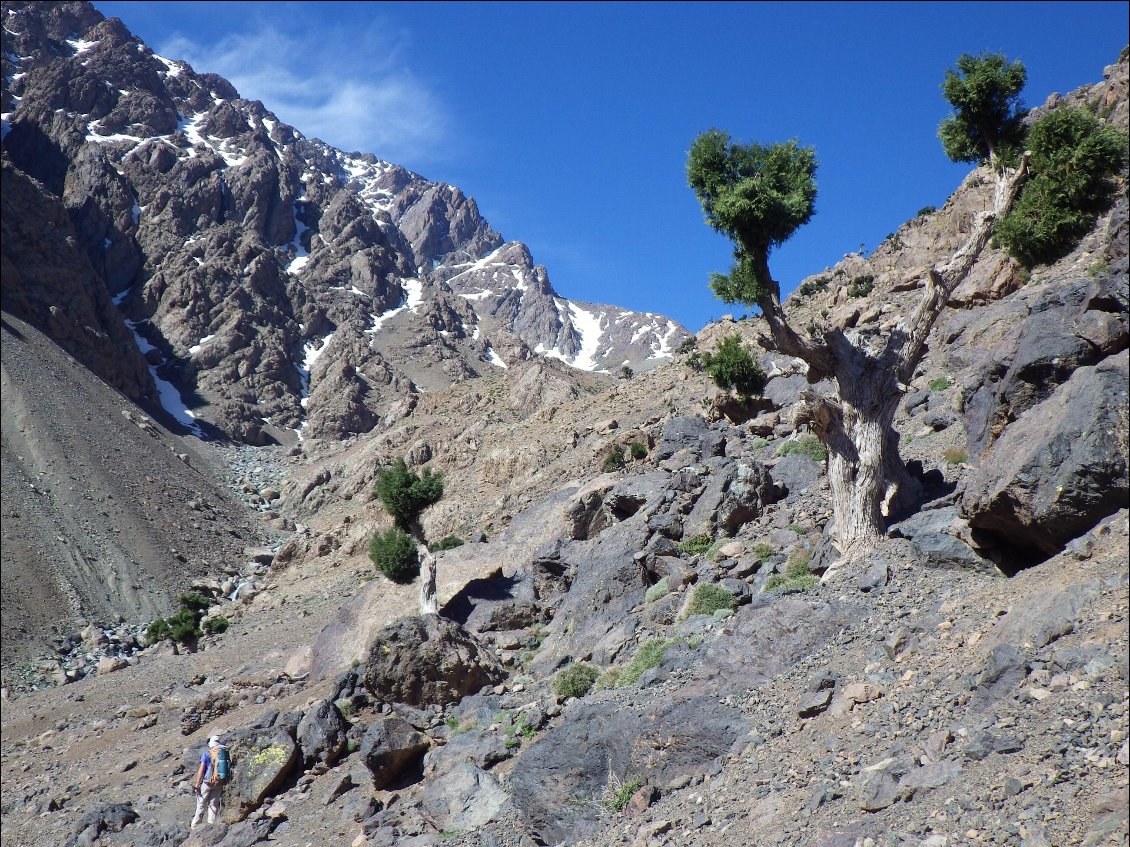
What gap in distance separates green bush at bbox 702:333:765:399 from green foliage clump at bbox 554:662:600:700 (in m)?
14.6

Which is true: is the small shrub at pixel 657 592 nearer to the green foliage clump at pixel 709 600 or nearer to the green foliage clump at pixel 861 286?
the green foliage clump at pixel 709 600

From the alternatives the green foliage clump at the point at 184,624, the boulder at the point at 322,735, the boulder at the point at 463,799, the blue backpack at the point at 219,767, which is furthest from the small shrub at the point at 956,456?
the green foliage clump at the point at 184,624

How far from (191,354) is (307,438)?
81.3 feet

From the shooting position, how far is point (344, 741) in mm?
15438

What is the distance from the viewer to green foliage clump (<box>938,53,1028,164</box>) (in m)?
14.6

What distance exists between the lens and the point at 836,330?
43.6 feet

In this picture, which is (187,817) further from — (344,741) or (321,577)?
(321,577)

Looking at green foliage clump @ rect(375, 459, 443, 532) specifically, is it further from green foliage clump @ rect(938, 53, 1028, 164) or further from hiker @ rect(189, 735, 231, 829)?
green foliage clump @ rect(938, 53, 1028, 164)

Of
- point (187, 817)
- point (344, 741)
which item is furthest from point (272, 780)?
point (187, 817)

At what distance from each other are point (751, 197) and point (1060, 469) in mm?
7139

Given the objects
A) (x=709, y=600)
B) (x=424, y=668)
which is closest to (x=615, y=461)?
(x=424, y=668)

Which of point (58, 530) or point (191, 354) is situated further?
point (191, 354)

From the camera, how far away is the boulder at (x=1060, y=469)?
808 centimetres

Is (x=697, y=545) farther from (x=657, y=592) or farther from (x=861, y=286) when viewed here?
(x=861, y=286)
